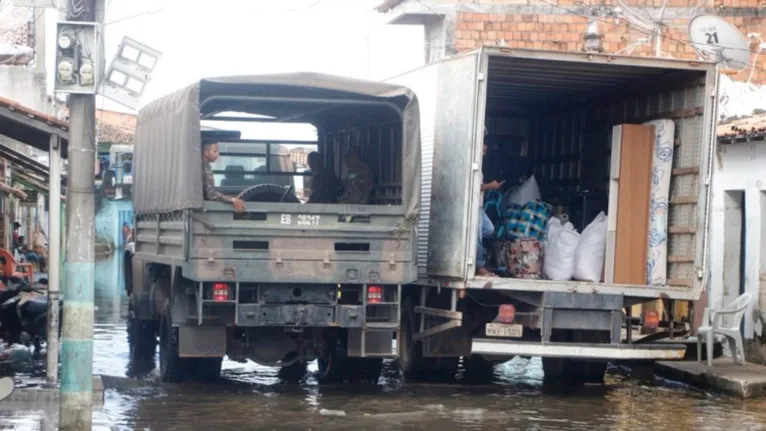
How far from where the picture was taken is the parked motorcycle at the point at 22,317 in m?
15.9

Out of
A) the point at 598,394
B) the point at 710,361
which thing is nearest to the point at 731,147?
the point at 710,361

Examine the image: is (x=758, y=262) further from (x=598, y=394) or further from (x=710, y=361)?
(x=598, y=394)

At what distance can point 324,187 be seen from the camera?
1460cm

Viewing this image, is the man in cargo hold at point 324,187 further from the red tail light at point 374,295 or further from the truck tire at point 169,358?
the red tail light at point 374,295

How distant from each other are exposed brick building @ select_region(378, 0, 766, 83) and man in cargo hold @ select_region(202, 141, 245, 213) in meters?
14.3

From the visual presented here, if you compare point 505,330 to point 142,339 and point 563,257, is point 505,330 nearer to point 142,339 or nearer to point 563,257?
point 563,257

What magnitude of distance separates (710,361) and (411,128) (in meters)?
4.86

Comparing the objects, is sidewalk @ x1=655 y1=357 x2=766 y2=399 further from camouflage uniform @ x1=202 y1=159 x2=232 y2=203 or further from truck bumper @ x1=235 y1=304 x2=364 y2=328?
camouflage uniform @ x1=202 y1=159 x2=232 y2=203

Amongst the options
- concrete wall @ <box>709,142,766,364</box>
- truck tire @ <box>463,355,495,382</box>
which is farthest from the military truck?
concrete wall @ <box>709,142,766,364</box>

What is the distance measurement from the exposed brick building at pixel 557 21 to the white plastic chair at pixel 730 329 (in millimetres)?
12321

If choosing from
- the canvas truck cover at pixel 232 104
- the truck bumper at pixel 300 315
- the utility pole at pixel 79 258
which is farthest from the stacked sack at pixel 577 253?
the utility pole at pixel 79 258

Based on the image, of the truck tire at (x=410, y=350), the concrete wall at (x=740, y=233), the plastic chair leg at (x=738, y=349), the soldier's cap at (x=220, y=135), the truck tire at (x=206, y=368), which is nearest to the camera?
the truck tire at (x=206, y=368)

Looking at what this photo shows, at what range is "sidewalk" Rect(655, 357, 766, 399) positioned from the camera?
13617mm

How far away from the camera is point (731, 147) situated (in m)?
17.2
